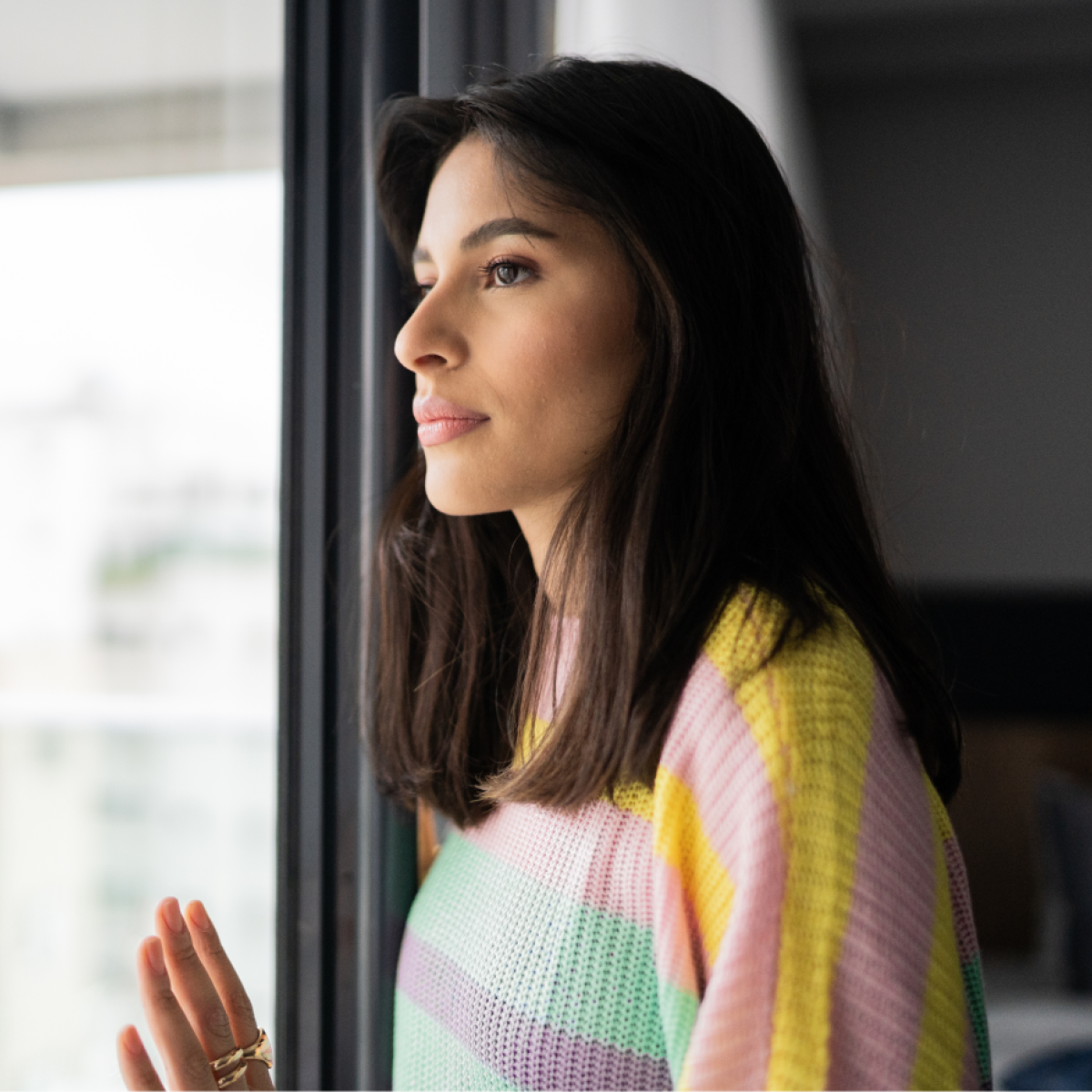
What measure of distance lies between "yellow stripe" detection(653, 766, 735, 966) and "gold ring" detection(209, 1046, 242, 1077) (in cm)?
34

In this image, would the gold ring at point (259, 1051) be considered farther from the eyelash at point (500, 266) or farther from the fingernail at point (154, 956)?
the eyelash at point (500, 266)

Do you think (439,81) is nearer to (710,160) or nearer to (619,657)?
(710,160)

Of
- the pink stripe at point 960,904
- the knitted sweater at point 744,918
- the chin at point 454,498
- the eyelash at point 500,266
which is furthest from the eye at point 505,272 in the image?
the pink stripe at point 960,904

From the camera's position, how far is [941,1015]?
1.82 ft

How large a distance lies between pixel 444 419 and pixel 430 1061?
18.8 inches

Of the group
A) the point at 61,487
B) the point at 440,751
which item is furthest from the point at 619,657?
the point at 61,487

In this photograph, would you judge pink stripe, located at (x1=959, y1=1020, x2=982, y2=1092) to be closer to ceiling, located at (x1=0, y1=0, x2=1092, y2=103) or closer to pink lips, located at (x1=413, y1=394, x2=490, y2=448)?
pink lips, located at (x1=413, y1=394, x2=490, y2=448)

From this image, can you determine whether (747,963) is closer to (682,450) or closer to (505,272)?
(682,450)

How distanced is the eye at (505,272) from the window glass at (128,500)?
0.32 meters

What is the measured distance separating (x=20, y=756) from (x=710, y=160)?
0.75 metres

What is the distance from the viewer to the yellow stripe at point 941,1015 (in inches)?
21.3

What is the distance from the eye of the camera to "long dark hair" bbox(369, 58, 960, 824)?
0.66 metres

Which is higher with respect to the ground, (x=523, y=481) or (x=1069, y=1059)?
(x=523, y=481)

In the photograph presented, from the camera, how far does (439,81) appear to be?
0.96m
